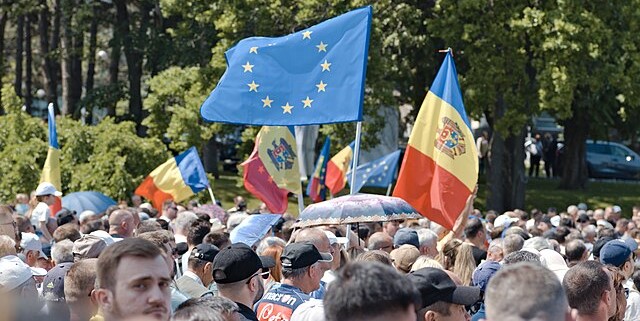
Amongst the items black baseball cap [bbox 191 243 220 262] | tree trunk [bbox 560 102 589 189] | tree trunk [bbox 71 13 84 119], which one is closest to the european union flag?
black baseball cap [bbox 191 243 220 262]

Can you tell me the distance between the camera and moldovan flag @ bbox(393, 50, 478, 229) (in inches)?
501

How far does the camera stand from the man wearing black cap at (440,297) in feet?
20.1

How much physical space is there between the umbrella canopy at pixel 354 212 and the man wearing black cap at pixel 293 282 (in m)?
2.68

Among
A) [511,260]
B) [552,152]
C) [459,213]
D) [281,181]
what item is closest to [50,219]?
[281,181]

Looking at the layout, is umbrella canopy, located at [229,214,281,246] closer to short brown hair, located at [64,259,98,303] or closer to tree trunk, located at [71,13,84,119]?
short brown hair, located at [64,259,98,303]

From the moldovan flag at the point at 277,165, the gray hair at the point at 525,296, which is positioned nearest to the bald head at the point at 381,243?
the moldovan flag at the point at 277,165

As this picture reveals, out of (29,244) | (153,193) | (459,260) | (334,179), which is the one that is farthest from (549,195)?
(459,260)

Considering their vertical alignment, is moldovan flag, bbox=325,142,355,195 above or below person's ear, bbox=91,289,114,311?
below

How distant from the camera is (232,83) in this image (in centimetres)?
1271

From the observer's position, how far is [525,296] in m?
4.29

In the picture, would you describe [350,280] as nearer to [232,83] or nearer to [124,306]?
[124,306]

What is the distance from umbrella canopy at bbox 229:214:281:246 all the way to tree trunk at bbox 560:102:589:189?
2474 cm

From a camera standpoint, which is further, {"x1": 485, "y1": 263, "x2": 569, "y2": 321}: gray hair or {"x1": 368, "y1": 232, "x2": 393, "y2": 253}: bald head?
{"x1": 368, "y1": 232, "x2": 393, "y2": 253}: bald head

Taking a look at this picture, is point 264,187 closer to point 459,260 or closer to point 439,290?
point 459,260
